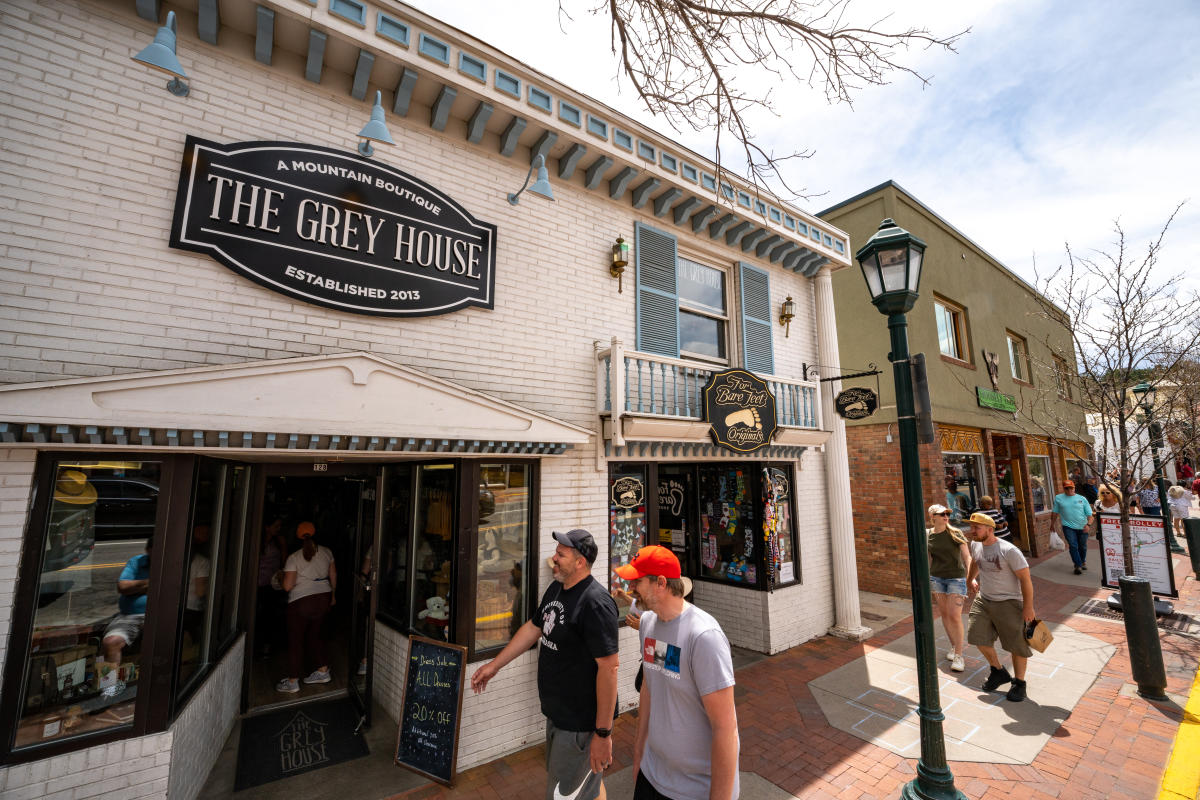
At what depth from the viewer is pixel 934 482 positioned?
9141mm

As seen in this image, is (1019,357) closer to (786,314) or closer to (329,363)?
(786,314)

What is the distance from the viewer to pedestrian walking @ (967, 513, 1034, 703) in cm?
505

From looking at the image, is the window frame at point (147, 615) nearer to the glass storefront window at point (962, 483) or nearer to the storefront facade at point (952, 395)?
the storefront facade at point (952, 395)

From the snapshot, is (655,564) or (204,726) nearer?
(655,564)

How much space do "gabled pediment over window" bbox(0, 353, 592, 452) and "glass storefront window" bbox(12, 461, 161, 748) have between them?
0.46 meters

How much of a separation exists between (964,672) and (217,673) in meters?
7.81

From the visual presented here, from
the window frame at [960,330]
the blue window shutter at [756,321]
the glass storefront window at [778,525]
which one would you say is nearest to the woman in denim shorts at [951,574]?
the glass storefront window at [778,525]

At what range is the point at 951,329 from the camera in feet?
39.8

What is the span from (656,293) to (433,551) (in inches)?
154

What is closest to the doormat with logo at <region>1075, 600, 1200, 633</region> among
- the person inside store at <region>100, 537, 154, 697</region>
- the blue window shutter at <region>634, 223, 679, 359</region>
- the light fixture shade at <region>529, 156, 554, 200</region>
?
the blue window shutter at <region>634, 223, 679, 359</region>

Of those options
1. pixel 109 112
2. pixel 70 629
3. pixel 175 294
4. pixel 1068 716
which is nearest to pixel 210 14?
pixel 109 112

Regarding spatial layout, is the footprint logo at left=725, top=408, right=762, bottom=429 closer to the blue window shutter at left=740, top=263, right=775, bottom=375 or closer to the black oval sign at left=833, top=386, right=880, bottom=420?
the black oval sign at left=833, top=386, right=880, bottom=420

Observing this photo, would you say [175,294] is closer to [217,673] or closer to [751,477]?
[217,673]

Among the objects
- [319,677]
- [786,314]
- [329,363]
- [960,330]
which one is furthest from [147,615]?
[960,330]
